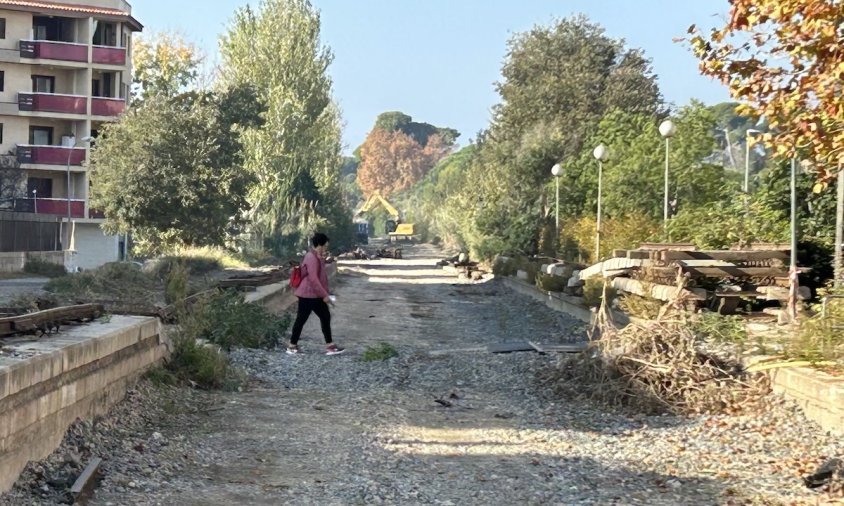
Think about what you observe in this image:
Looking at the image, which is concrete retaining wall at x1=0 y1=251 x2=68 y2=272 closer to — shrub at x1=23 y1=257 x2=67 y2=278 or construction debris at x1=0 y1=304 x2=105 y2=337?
shrub at x1=23 y1=257 x2=67 y2=278

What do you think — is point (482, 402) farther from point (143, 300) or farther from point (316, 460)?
point (143, 300)

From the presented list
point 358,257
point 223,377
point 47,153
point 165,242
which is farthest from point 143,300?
point 358,257

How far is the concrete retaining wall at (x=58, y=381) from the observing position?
21.5ft

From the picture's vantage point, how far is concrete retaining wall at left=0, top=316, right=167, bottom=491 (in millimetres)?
6559

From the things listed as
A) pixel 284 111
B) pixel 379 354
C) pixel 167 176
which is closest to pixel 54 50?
pixel 284 111

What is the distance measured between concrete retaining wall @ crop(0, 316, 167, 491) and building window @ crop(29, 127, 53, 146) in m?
48.9

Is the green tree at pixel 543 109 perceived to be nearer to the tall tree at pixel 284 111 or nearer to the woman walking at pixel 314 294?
the tall tree at pixel 284 111

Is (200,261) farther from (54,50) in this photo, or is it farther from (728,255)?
(728,255)

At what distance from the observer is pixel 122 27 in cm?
5856

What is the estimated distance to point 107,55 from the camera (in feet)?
186

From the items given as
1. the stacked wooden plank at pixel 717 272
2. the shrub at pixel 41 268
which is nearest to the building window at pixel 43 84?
the shrub at pixel 41 268

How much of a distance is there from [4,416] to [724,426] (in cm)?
644

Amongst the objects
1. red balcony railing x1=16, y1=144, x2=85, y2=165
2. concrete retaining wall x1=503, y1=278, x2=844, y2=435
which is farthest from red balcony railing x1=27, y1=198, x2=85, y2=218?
concrete retaining wall x1=503, y1=278, x2=844, y2=435

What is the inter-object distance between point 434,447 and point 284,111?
160 feet
